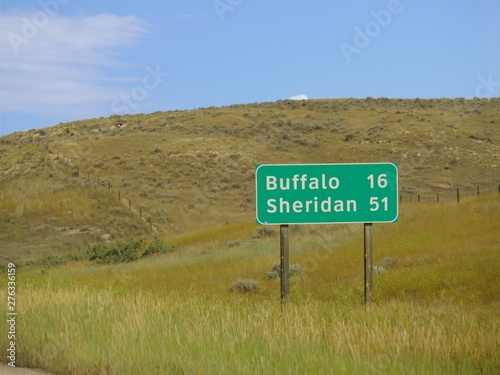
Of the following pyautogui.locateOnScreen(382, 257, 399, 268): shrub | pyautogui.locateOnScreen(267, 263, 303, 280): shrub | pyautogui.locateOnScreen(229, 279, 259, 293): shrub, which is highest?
pyautogui.locateOnScreen(382, 257, 399, 268): shrub

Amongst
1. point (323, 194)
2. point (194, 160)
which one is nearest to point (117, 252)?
point (323, 194)

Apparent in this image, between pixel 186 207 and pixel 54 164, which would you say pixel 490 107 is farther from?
pixel 54 164

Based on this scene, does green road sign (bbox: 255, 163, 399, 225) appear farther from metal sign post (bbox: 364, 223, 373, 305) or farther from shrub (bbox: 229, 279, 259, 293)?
shrub (bbox: 229, 279, 259, 293)

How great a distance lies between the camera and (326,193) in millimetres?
9469

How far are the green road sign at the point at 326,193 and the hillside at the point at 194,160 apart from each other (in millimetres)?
30714

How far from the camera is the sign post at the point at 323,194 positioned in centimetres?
941

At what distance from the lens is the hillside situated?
152 ft

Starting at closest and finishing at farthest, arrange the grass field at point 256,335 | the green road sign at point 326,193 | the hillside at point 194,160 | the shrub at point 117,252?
the grass field at point 256,335, the green road sign at point 326,193, the shrub at point 117,252, the hillside at point 194,160

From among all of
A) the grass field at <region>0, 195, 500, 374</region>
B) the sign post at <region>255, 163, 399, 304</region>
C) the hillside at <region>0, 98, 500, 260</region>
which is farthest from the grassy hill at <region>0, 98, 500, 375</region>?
the sign post at <region>255, 163, 399, 304</region>

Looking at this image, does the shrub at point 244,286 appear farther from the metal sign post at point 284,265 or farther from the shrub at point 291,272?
the metal sign post at point 284,265

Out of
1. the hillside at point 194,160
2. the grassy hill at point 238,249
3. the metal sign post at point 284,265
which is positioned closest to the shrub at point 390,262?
the grassy hill at point 238,249

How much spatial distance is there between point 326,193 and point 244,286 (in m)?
8.57

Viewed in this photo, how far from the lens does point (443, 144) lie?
217ft

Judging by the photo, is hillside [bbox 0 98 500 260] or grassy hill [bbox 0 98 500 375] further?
hillside [bbox 0 98 500 260]
